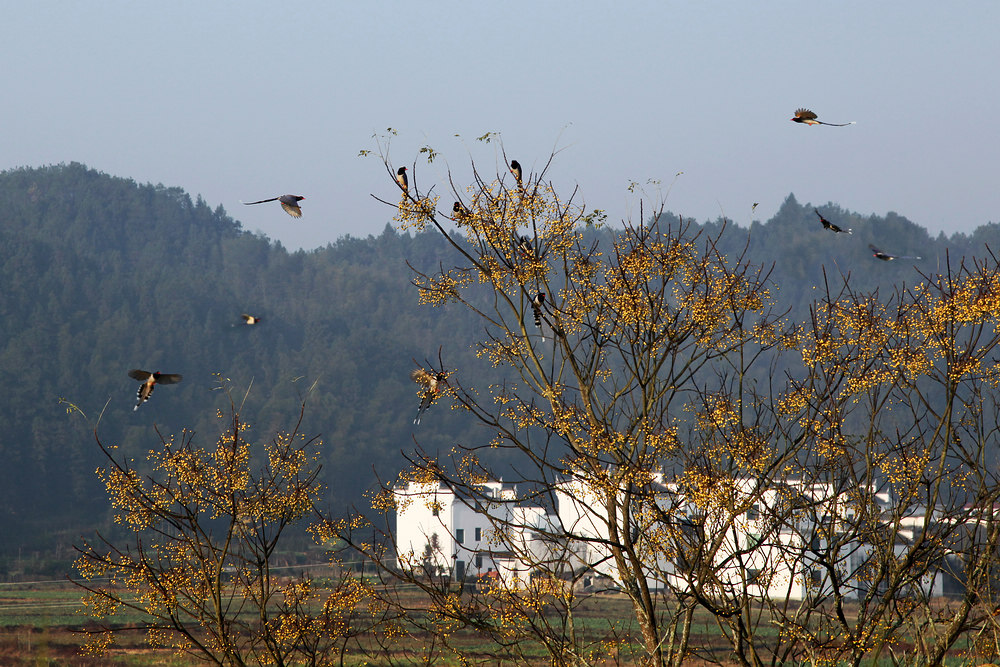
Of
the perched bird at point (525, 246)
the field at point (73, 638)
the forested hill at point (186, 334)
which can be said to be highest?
the forested hill at point (186, 334)

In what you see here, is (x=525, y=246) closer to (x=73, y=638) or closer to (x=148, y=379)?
(x=148, y=379)

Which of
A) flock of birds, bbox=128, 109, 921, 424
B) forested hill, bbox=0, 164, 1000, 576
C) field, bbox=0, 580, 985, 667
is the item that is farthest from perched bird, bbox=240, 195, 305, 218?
forested hill, bbox=0, 164, 1000, 576

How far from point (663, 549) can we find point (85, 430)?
114 m

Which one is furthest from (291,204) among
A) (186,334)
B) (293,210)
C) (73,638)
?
(186,334)

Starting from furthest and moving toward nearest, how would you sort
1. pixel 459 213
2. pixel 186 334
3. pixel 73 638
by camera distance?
pixel 186 334
pixel 73 638
pixel 459 213

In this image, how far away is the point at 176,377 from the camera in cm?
986

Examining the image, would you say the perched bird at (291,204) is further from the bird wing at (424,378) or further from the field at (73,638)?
the field at (73,638)

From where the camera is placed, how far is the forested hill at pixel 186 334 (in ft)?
371

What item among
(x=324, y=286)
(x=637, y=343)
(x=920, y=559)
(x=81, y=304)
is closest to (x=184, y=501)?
(x=637, y=343)

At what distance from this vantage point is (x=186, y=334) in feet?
456

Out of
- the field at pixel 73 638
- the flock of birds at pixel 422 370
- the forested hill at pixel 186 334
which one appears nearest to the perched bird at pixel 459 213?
the flock of birds at pixel 422 370

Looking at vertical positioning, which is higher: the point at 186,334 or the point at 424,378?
the point at 186,334

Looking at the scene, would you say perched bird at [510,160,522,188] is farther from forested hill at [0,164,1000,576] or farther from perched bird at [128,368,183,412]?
forested hill at [0,164,1000,576]

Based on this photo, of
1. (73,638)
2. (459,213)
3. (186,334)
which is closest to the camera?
(459,213)
